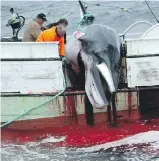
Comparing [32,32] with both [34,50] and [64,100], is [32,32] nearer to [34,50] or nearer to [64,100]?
[34,50]

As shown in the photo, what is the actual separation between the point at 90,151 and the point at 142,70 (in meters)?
1.79

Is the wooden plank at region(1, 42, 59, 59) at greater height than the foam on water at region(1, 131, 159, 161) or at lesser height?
greater

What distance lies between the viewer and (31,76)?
25.3 feet

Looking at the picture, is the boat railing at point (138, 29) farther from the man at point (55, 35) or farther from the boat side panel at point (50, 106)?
the boat side panel at point (50, 106)

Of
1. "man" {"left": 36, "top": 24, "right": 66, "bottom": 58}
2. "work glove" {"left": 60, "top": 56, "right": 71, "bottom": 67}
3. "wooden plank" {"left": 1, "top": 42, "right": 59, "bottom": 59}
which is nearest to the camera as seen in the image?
"wooden plank" {"left": 1, "top": 42, "right": 59, "bottom": 59}

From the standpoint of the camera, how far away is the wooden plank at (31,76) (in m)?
7.69

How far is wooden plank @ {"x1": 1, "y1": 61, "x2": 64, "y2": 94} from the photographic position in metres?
7.69

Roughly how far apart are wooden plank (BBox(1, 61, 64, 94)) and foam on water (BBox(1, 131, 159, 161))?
940 mm

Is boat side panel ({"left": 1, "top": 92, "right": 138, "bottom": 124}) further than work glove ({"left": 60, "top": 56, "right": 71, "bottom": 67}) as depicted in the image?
No

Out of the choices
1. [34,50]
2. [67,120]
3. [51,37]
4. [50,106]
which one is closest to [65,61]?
[51,37]

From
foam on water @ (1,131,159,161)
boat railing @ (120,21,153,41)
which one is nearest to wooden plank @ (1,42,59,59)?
foam on water @ (1,131,159,161)

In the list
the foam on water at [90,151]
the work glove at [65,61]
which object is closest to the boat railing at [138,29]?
the work glove at [65,61]

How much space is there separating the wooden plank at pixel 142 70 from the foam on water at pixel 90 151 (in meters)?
0.96

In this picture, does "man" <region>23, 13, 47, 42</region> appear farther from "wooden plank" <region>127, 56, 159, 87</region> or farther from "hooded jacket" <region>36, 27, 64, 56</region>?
"wooden plank" <region>127, 56, 159, 87</region>
